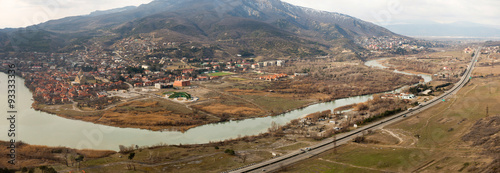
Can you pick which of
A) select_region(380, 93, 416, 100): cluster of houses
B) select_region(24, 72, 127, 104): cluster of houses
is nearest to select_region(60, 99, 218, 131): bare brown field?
select_region(24, 72, 127, 104): cluster of houses

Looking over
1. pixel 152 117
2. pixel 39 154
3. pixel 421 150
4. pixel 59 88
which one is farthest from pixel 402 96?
pixel 59 88

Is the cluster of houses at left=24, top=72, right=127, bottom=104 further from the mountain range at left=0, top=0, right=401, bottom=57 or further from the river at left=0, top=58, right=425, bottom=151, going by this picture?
the mountain range at left=0, top=0, right=401, bottom=57

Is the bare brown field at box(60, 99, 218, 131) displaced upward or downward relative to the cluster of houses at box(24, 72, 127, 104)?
downward

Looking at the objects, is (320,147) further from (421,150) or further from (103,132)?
(103,132)

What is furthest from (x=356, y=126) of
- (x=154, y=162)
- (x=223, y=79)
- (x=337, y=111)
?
(x=223, y=79)

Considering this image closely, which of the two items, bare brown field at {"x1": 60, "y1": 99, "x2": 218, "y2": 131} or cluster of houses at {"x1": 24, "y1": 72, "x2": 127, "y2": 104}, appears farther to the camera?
cluster of houses at {"x1": 24, "y1": 72, "x2": 127, "y2": 104}

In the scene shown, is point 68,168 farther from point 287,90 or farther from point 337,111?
point 287,90

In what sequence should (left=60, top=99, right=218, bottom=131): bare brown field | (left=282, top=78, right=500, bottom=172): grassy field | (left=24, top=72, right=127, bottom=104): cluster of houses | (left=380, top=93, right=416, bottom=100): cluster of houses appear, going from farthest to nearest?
(left=380, top=93, right=416, bottom=100): cluster of houses, (left=24, top=72, right=127, bottom=104): cluster of houses, (left=60, top=99, right=218, bottom=131): bare brown field, (left=282, top=78, right=500, bottom=172): grassy field

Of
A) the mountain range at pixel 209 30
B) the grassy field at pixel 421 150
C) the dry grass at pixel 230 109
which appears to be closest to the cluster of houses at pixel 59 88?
the dry grass at pixel 230 109
